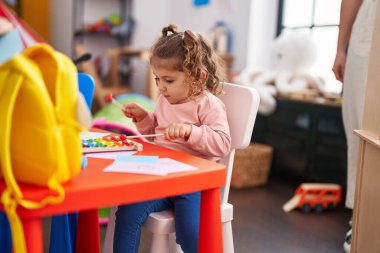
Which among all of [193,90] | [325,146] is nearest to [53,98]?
[193,90]

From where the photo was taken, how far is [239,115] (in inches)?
47.9

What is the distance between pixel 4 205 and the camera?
2.18 ft

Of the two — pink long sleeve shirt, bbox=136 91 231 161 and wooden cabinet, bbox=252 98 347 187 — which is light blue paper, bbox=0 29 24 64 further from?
wooden cabinet, bbox=252 98 347 187

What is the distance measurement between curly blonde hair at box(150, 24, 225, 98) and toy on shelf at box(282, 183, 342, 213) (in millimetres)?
1284

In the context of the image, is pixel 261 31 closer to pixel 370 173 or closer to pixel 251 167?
Answer: pixel 251 167

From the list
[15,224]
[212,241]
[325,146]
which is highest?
[15,224]

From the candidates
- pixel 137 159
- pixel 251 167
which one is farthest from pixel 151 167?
pixel 251 167

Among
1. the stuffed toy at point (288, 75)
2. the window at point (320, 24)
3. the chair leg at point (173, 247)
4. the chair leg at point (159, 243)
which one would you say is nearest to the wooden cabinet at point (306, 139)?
the stuffed toy at point (288, 75)

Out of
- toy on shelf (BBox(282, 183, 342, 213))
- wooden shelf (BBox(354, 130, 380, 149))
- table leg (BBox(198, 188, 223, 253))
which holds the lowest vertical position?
toy on shelf (BBox(282, 183, 342, 213))

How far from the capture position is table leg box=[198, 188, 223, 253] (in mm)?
898

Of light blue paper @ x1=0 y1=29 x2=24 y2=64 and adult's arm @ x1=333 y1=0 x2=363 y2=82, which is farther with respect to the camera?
light blue paper @ x1=0 y1=29 x2=24 y2=64

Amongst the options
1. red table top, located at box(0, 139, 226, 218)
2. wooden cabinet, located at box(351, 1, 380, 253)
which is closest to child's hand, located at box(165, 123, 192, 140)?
red table top, located at box(0, 139, 226, 218)

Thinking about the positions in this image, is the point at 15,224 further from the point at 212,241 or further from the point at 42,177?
the point at 212,241

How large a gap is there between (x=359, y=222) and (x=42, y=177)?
0.91 metres
